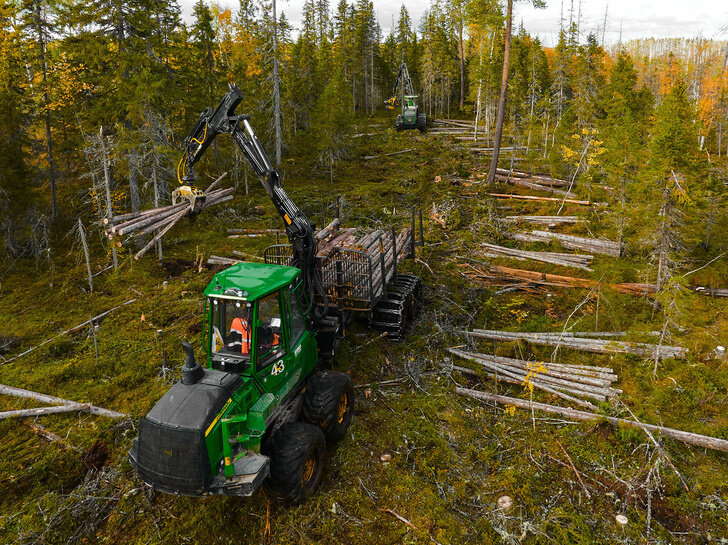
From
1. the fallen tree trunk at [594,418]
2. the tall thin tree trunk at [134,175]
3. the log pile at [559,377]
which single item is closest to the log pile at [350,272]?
the log pile at [559,377]

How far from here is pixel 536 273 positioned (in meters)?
15.3

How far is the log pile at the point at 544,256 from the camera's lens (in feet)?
52.5

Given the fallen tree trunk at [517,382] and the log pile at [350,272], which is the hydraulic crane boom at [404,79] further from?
the fallen tree trunk at [517,382]

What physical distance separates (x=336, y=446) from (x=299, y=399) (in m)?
1.19

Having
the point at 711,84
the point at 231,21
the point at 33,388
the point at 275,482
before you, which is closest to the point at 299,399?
the point at 275,482

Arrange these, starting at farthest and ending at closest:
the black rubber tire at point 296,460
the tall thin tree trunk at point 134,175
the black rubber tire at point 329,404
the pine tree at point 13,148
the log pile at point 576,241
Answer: the pine tree at point 13,148, the tall thin tree trunk at point 134,175, the log pile at point 576,241, the black rubber tire at point 329,404, the black rubber tire at point 296,460

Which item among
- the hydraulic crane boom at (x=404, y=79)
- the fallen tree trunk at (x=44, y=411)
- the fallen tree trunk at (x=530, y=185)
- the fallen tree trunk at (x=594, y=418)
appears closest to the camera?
the fallen tree trunk at (x=594, y=418)

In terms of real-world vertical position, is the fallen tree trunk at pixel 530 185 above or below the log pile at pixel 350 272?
above

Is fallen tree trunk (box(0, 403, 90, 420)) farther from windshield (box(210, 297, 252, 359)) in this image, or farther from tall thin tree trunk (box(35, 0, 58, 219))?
tall thin tree trunk (box(35, 0, 58, 219))

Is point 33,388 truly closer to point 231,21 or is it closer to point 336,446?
point 336,446

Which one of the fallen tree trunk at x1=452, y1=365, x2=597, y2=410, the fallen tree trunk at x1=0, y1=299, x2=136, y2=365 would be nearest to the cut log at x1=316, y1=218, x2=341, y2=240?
the fallen tree trunk at x1=452, y1=365, x2=597, y2=410

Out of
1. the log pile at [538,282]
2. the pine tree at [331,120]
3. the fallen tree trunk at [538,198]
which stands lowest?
the log pile at [538,282]

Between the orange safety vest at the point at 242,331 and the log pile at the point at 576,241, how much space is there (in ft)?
48.5

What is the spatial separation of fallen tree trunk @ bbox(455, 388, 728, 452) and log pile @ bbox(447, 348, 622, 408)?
1.31ft
